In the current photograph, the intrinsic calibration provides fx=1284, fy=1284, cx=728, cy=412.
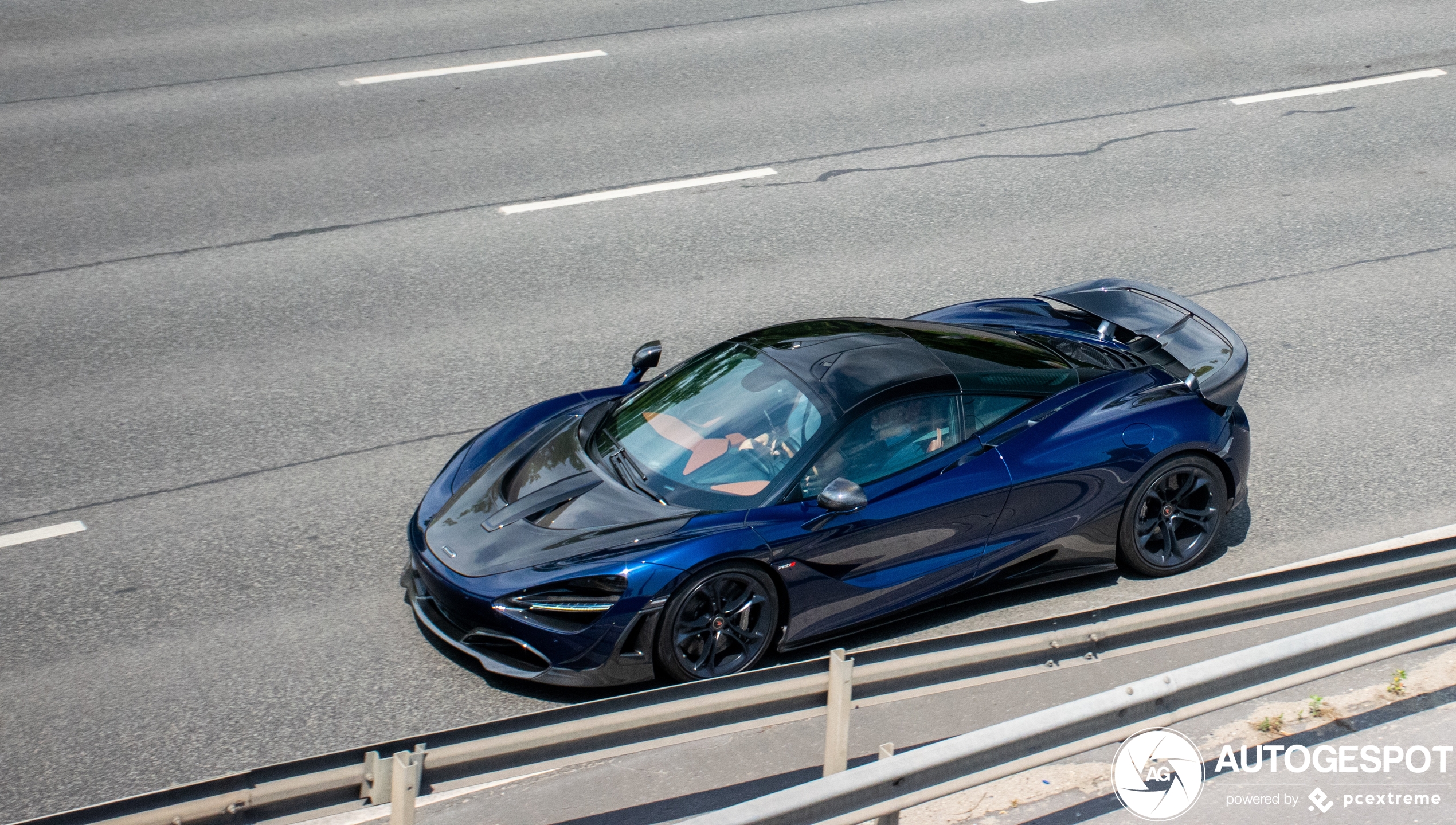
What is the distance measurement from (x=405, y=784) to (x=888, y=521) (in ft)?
9.16

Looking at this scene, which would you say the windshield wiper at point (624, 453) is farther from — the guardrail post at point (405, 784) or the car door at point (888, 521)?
the guardrail post at point (405, 784)

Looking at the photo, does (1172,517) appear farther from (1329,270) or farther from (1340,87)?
(1340,87)

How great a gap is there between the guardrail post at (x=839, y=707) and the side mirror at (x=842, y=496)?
1.45 meters

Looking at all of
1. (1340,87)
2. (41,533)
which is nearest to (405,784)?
(41,533)

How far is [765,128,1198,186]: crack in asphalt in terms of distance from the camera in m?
10.9

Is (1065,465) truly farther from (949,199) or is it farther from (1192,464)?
(949,199)

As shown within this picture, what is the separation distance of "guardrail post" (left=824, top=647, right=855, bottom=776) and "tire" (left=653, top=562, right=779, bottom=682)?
1403 mm

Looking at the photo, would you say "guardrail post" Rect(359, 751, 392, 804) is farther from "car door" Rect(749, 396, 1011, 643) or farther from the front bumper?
"car door" Rect(749, 396, 1011, 643)

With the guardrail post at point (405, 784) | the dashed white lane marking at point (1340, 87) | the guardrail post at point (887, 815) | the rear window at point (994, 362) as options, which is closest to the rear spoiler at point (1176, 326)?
the rear window at point (994, 362)

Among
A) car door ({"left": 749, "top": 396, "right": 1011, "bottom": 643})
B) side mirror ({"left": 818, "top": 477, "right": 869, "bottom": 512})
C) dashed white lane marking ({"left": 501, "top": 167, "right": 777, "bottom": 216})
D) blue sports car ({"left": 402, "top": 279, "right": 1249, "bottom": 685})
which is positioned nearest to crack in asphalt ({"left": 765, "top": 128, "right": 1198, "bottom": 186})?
dashed white lane marking ({"left": 501, "top": 167, "right": 777, "bottom": 216})

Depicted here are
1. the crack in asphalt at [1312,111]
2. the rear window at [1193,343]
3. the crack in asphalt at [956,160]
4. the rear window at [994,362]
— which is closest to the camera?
the rear window at [994,362]

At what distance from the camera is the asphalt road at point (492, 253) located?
6059mm

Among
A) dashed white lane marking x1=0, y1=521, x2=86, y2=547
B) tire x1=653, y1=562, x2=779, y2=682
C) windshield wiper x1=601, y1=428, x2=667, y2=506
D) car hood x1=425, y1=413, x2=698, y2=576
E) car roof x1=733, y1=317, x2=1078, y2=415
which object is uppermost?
car roof x1=733, y1=317, x2=1078, y2=415

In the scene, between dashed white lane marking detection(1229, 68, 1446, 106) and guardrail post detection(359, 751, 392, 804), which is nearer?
guardrail post detection(359, 751, 392, 804)
